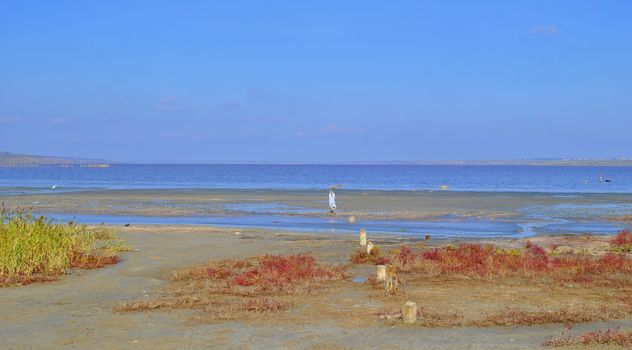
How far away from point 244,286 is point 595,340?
27.6ft

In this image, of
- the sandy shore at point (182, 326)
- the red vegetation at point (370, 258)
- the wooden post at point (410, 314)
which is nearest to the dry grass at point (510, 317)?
the wooden post at point (410, 314)

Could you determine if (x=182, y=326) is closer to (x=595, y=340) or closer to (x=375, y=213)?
(x=595, y=340)

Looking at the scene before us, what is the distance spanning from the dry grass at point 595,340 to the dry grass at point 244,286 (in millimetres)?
5472

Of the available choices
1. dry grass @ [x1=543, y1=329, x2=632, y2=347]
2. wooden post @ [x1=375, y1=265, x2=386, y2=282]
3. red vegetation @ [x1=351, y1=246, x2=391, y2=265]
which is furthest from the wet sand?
dry grass @ [x1=543, y1=329, x2=632, y2=347]

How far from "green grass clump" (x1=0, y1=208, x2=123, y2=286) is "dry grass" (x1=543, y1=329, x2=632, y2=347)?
12.5m

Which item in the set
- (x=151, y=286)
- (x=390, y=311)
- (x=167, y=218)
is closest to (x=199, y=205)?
(x=167, y=218)

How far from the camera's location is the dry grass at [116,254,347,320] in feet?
50.7

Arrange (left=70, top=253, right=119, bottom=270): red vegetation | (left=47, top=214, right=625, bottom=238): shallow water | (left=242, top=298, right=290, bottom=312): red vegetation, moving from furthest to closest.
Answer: (left=47, top=214, right=625, bottom=238): shallow water, (left=70, top=253, right=119, bottom=270): red vegetation, (left=242, top=298, right=290, bottom=312): red vegetation

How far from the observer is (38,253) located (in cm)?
1995

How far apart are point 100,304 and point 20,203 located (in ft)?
158

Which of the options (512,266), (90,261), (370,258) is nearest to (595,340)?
(512,266)

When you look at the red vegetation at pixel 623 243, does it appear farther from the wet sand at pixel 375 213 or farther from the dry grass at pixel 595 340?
the dry grass at pixel 595 340

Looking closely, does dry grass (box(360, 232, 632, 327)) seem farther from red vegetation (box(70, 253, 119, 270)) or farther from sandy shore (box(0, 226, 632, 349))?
red vegetation (box(70, 253, 119, 270))

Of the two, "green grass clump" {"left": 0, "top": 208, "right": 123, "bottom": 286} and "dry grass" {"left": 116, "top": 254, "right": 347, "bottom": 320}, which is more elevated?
"green grass clump" {"left": 0, "top": 208, "right": 123, "bottom": 286}
